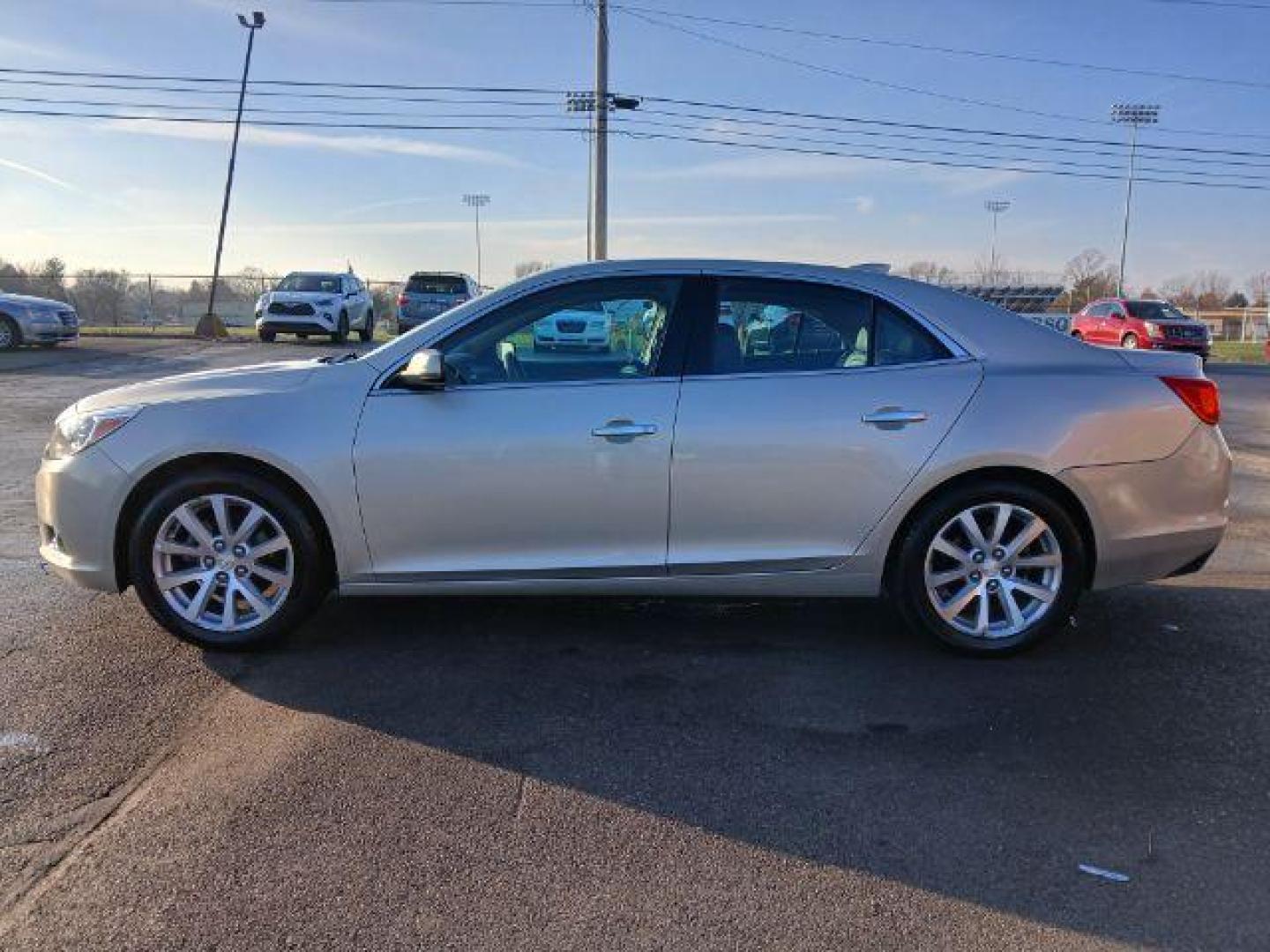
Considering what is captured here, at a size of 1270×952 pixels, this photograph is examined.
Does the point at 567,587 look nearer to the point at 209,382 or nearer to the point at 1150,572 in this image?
the point at 209,382

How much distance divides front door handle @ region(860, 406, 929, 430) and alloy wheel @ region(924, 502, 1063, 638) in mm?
462

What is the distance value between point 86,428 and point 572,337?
6.75 ft

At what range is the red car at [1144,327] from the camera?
29.6 metres

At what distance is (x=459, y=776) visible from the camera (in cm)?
326

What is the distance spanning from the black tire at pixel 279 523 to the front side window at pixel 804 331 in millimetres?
1808

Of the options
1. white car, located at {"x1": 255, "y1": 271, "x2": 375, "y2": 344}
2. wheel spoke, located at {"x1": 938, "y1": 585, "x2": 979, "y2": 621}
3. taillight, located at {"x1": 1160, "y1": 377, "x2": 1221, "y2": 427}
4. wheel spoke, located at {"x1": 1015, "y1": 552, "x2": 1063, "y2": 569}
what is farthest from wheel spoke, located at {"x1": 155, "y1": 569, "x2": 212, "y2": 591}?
white car, located at {"x1": 255, "y1": 271, "x2": 375, "y2": 344}

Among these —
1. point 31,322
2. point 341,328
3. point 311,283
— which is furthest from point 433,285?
point 31,322

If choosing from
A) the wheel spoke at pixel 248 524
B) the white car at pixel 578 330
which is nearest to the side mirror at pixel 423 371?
the white car at pixel 578 330

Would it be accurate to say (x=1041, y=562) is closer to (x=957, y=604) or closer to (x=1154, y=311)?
(x=957, y=604)

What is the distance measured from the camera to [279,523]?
4.18m

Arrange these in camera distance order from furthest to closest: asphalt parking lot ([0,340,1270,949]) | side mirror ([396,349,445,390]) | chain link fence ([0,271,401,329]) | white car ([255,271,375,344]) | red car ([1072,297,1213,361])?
chain link fence ([0,271,401,329]), red car ([1072,297,1213,361]), white car ([255,271,375,344]), side mirror ([396,349,445,390]), asphalt parking lot ([0,340,1270,949])

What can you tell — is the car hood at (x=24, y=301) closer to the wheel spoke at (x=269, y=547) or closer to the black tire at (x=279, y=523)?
the black tire at (x=279, y=523)

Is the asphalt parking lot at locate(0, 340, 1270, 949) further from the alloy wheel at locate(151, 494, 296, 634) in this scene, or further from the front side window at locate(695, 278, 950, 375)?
the front side window at locate(695, 278, 950, 375)

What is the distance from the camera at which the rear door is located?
413 cm
